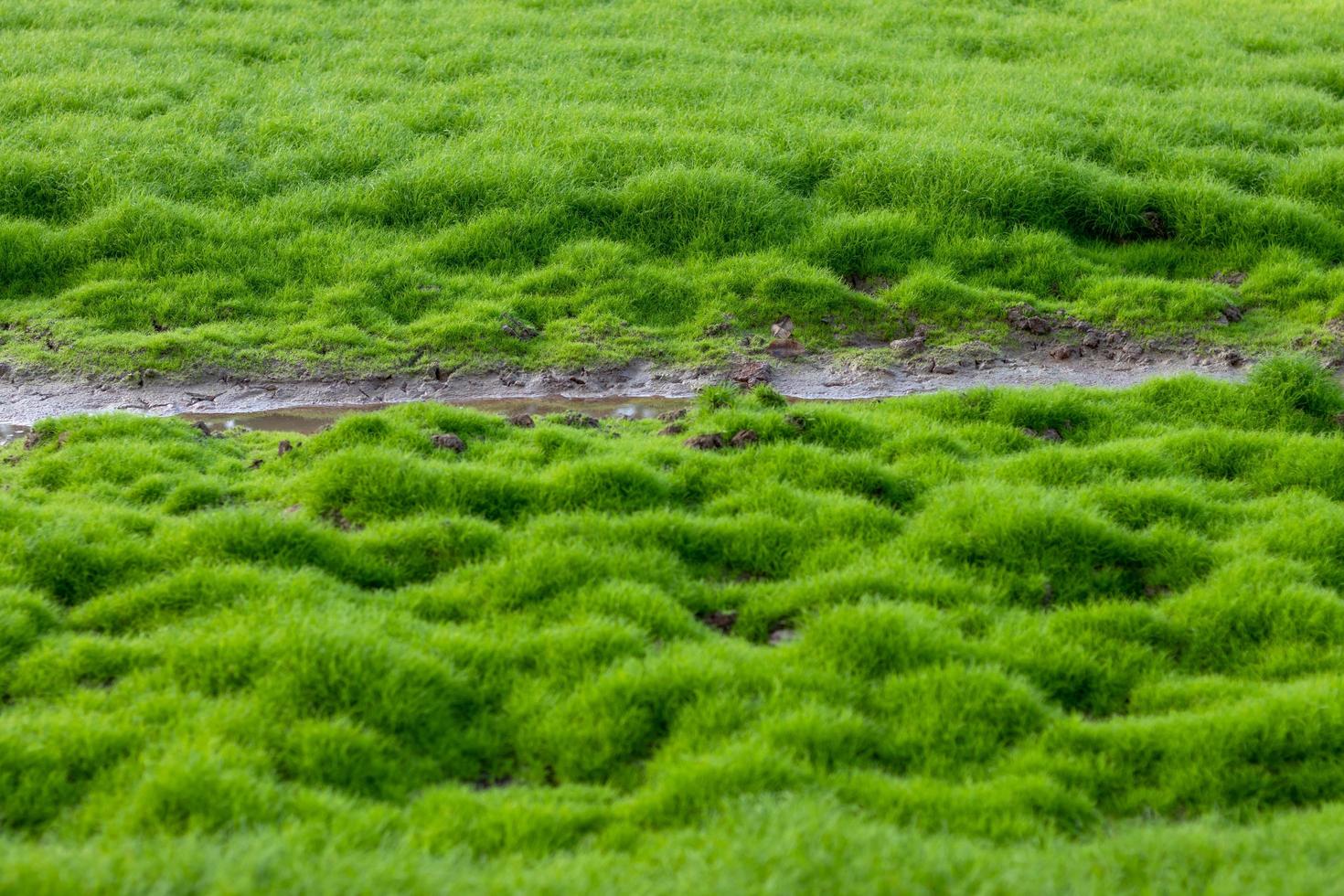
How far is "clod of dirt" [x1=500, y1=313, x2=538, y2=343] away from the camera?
1023 centimetres

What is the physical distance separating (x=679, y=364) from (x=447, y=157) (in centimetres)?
413

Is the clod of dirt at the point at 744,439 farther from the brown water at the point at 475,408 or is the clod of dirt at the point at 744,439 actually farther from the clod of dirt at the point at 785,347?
the clod of dirt at the point at 785,347

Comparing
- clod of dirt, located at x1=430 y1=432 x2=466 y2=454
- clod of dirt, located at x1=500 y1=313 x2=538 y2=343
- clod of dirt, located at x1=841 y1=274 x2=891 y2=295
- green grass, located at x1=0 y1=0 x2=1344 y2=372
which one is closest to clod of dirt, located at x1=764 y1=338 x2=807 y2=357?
green grass, located at x1=0 y1=0 x2=1344 y2=372

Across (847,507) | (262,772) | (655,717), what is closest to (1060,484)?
(847,507)

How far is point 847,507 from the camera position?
677cm

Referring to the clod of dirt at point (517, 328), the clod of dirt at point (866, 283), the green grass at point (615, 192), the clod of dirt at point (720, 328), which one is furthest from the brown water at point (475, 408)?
the clod of dirt at point (866, 283)

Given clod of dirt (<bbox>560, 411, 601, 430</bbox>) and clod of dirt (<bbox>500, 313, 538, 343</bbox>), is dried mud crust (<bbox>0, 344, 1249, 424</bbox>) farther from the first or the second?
clod of dirt (<bbox>560, 411, 601, 430</bbox>)

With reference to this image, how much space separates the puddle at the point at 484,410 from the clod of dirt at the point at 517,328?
92 centimetres

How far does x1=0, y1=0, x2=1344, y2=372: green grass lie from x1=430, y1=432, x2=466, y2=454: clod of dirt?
234 centimetres

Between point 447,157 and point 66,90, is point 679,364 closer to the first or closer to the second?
point 447,157

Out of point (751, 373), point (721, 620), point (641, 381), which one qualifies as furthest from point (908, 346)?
point (721, 620)

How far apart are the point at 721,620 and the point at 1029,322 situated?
5.71 m

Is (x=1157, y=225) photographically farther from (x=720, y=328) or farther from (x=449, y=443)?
(x=449, y=443)

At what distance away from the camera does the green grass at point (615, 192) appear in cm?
1052
